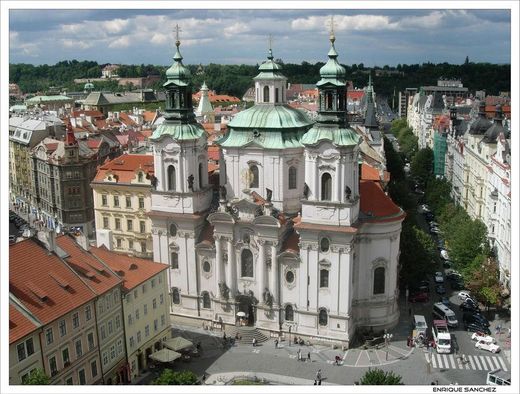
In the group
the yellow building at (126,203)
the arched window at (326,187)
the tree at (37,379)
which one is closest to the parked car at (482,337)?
the arched window at (326,187)

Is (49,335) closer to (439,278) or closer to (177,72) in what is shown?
(177,72)

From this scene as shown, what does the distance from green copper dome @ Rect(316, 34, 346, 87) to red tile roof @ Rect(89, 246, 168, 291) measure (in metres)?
19.0

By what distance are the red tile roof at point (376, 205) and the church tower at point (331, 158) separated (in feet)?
11.5

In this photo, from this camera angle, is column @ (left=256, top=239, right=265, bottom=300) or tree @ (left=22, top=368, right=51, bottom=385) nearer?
tree @ (left=22, top=368, right=51, bottom=385)

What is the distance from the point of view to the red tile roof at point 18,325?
33.8 meters

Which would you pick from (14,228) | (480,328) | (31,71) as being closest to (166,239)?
(480,328)

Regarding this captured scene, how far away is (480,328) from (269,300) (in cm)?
1850

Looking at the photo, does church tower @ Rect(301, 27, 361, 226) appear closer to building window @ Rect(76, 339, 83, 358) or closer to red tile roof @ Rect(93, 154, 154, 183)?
building window @ Rect(76, 339, 83, 358)

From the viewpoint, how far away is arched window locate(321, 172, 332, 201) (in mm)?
47125

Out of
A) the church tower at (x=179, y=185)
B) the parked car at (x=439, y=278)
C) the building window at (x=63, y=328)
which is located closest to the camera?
the building window at (x=63, y=328)

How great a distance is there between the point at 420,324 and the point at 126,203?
35014 mm

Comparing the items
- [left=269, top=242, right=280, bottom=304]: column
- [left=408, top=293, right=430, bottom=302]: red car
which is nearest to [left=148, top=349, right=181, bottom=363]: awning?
[left=269, top=242, right=280, bottom=304]: column

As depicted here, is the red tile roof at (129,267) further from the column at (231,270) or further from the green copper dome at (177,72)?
the green copper dome at (177,72)

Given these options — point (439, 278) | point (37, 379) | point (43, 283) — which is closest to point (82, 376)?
point (43, 283)
